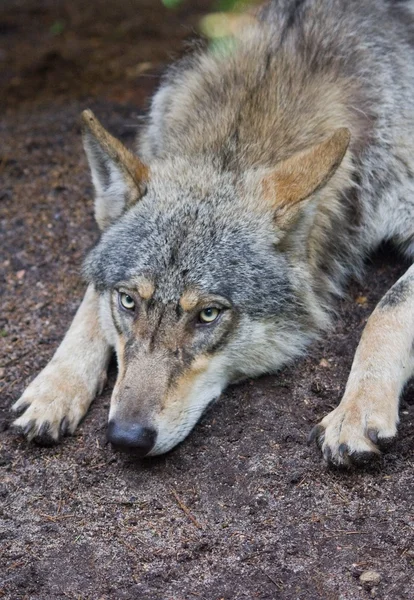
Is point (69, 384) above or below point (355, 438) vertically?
below

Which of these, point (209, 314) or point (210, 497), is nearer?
point (210, 497)

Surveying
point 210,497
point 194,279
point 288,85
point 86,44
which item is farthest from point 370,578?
point 86,44

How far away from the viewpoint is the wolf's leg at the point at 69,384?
432cm

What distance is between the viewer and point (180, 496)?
12.8 feet

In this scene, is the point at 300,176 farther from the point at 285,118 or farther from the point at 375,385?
the point at 375,385

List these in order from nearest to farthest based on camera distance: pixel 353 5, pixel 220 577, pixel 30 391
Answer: pixel 220 577, pixel 30 391, pixel 353 5

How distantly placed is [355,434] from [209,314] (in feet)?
3.12

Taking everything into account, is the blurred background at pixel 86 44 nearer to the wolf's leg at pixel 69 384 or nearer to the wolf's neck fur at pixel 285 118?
the wolf's neck fur at pixel 285 118

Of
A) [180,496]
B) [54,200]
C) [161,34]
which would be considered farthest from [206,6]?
[180,496]

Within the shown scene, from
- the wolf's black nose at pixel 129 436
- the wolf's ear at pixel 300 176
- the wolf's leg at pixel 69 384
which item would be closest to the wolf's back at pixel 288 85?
the wolf's ear at pixel 300 176

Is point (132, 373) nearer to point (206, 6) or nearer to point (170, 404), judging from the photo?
point (170, 404)

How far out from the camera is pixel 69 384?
4.53 metres

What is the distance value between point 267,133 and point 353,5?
1.41 meters

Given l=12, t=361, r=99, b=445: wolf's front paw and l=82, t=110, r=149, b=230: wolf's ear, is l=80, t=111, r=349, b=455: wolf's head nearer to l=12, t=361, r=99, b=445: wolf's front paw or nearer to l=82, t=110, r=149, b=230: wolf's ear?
l=82, t=110, r=149, b=230: wolf's ear
